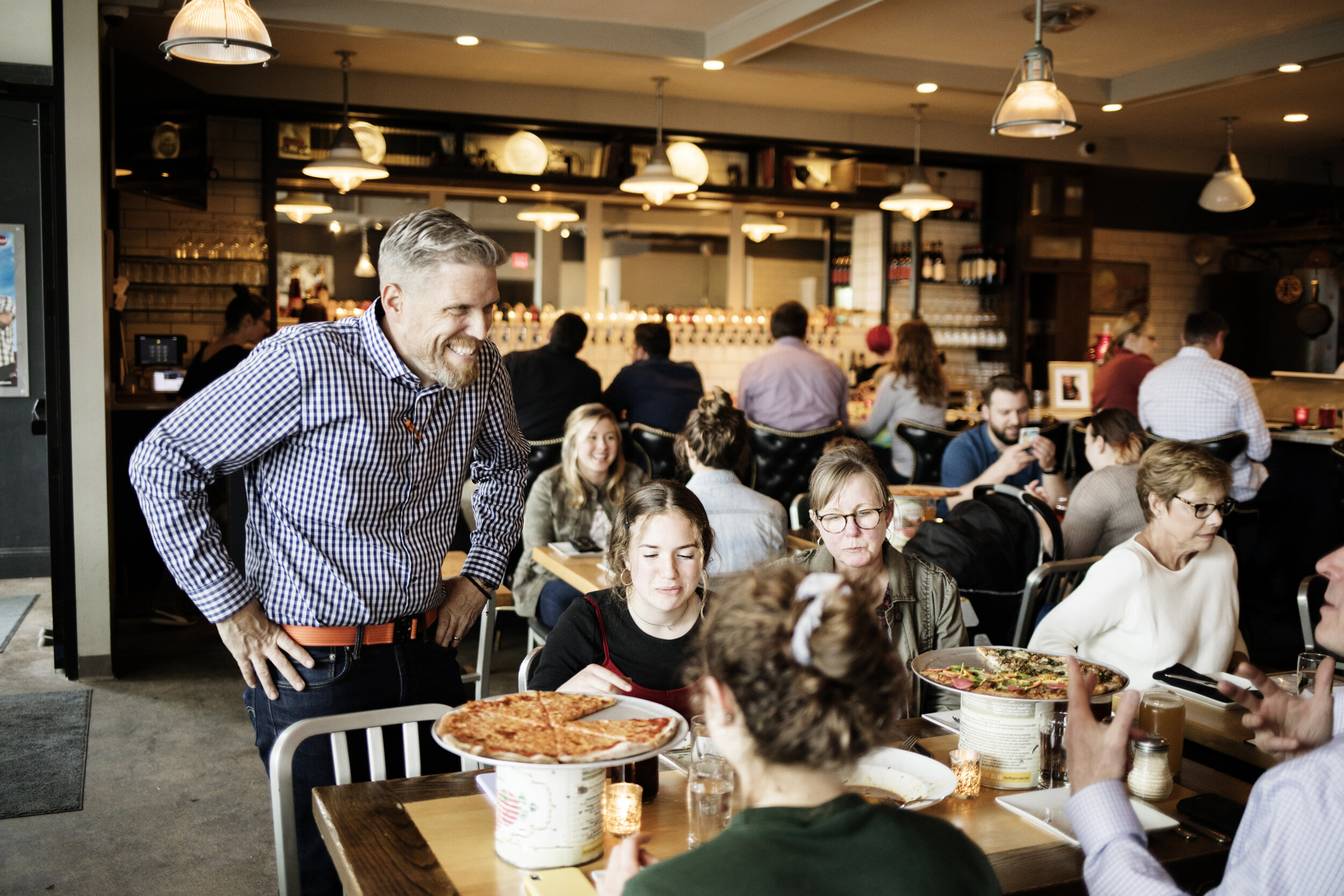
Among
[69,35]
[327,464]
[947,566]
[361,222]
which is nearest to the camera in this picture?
[327,464]

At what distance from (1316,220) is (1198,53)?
Answer: 3845mm

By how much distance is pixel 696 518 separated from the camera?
2.43m

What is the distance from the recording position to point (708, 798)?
163cm

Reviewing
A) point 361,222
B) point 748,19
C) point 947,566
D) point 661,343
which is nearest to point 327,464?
point 947,566

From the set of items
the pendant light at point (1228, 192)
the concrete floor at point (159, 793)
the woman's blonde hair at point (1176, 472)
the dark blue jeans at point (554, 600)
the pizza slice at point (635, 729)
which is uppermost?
the pendant light at point (1228, 192)

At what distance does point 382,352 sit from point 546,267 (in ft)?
21.1

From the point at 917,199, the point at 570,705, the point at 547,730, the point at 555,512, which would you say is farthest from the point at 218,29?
the point at 917,199

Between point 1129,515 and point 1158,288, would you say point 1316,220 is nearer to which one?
point 1158,288

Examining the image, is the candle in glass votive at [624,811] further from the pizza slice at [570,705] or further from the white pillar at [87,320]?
the white pillar at [87,320]

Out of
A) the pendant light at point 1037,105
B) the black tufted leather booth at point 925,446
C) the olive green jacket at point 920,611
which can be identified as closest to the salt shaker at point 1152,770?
the olive green jacket at point 920,611

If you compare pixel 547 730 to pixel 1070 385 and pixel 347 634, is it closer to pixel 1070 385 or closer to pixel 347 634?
pixel 347 634

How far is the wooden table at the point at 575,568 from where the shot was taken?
136 inches

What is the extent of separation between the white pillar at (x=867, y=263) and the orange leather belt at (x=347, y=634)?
7.54m

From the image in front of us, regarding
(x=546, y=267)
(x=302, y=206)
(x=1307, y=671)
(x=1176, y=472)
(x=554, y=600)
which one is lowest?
(x=554, y=600)
